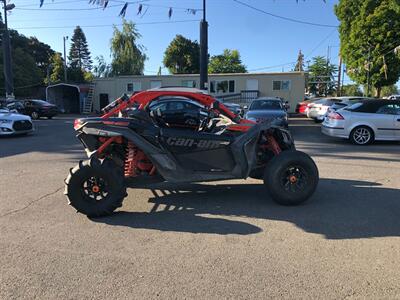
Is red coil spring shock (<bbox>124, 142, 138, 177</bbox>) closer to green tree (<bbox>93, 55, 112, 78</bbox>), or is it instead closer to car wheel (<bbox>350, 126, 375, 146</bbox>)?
car wheel (<bbox>350, 126, 375, 146</bbox>)

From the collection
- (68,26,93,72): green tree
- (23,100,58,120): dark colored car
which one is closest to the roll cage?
(23,100,58,120): dark colored car

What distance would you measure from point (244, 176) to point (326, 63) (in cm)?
7630

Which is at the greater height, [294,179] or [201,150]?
[201,150]

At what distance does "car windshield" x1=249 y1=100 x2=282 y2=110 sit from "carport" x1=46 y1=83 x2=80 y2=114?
25.8m

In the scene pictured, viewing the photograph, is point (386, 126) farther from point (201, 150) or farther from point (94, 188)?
point (94, 188)

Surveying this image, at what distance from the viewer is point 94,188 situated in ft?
17.1

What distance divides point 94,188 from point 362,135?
10011mm

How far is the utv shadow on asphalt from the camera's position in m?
4.75

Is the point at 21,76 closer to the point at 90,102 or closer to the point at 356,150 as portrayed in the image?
the point at 90,102

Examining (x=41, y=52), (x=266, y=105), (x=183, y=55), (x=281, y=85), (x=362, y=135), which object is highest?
(x=41, y=52)

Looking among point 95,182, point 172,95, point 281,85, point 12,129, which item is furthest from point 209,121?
point 281,85

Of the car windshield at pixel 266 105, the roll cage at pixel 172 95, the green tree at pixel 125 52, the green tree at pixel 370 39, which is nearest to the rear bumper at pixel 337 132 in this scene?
the car windshield at pixel 266 105

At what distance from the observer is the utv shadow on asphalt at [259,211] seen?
4.75m

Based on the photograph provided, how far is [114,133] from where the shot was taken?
5.36 metres
